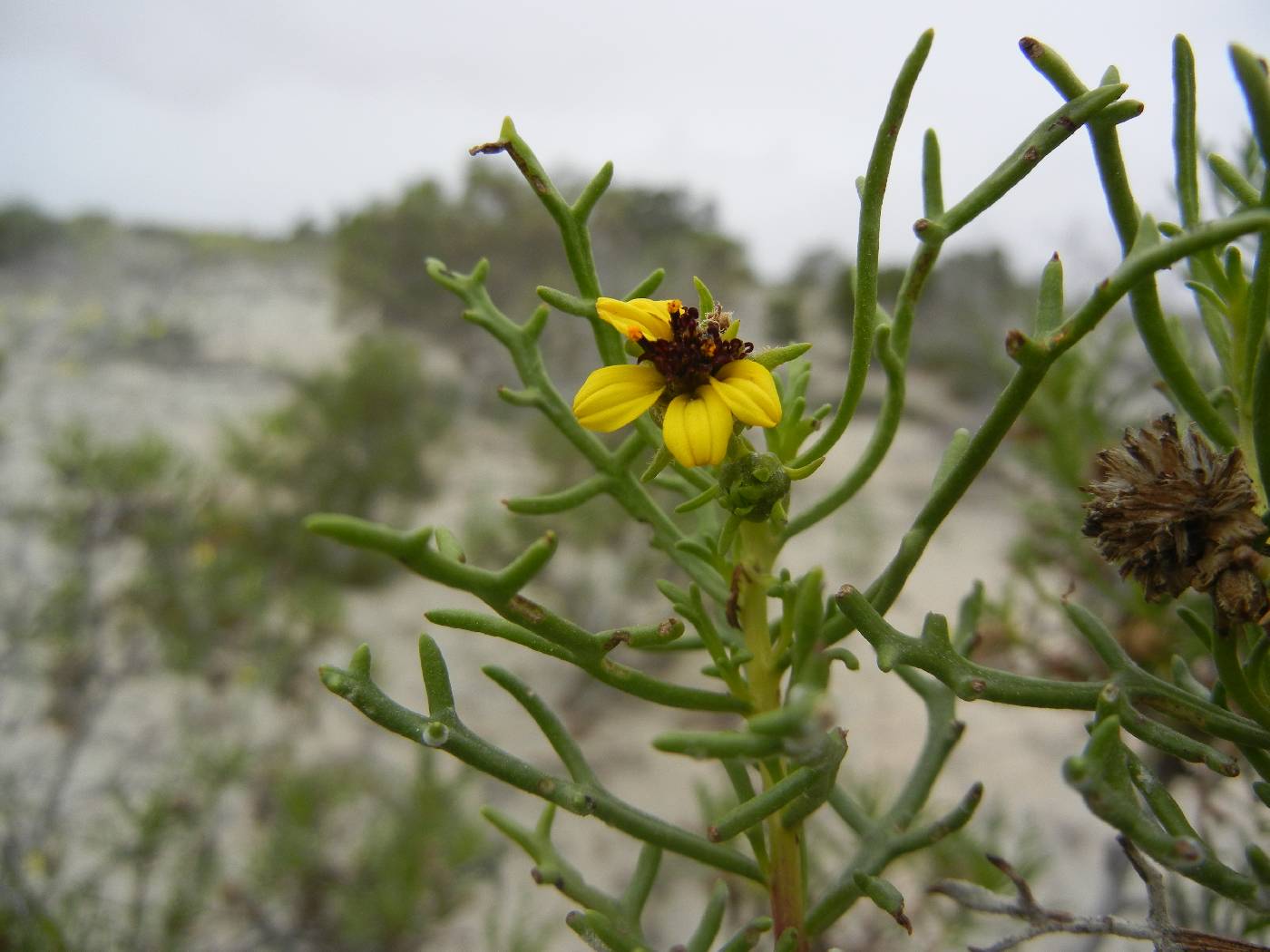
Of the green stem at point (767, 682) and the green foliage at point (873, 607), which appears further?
the green stem at point (767, 682)

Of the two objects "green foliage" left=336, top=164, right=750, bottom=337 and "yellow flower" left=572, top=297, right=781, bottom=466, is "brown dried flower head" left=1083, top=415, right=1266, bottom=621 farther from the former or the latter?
"green foliage" left=336, top=164, right=750, bottom=337

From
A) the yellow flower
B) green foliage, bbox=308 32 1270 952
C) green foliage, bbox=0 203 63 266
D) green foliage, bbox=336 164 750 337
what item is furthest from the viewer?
green foliage, bbox=0 203 63 266

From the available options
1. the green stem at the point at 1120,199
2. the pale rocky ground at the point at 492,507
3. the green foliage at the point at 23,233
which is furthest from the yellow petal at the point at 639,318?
the green foliage at the point at 23,233

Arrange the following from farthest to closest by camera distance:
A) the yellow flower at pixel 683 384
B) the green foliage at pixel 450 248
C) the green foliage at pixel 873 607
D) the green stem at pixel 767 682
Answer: the green foliage at pixel 450 248
the green stem at pixel 767 682
the yellow flower at pixel 683 384
the green foliage at pixel 873 607

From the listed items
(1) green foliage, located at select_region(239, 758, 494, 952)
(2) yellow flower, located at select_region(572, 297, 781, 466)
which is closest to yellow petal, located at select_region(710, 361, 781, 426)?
(2) yellow flower, located at select_region(572, 297, 781, 466)

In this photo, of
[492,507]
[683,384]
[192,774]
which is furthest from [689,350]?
[492,507]

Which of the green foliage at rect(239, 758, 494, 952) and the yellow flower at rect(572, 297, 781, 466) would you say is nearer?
the yellow flower at rect(572, 297, 781, 466)

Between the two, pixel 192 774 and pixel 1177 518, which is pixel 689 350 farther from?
pixel 192 774

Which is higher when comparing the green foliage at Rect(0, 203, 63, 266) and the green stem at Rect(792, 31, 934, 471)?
the green foliage at Rect(0, 203, 63, 266)

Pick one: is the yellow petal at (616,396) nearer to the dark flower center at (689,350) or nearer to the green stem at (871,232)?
the dark flower center at (689,350)
